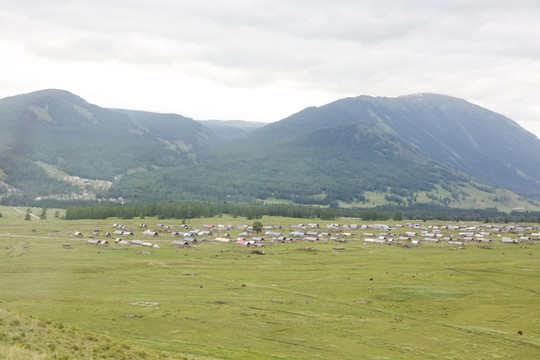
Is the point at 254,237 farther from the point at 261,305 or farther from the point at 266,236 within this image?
the point at 261,305

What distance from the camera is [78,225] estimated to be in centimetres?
18038

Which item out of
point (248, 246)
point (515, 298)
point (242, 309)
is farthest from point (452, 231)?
point (242, 309)

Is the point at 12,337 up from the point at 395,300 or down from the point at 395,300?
up

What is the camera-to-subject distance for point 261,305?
6562cm

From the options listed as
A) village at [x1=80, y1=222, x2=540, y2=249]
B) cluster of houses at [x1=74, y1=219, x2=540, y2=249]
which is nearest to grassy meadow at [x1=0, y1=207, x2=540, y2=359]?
village at [x1=80, y1=222, x2=540, y2=249]

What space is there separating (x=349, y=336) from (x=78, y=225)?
15404cm

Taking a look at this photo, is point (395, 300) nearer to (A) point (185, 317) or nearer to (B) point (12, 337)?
(A) point (185, 317)

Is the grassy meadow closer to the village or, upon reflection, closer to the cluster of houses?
the village

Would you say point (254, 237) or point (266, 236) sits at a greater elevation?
point (254, 237)

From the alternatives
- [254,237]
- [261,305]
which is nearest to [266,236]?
[254,237]

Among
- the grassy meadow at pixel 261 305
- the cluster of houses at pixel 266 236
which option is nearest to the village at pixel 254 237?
the cluster of houses at pixel 266 236

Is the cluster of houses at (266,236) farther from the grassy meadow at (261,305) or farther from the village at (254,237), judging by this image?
the grassy meadow at (261,305)

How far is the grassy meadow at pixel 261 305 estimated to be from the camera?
47.0 metres

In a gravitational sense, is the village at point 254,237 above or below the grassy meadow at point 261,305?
above
